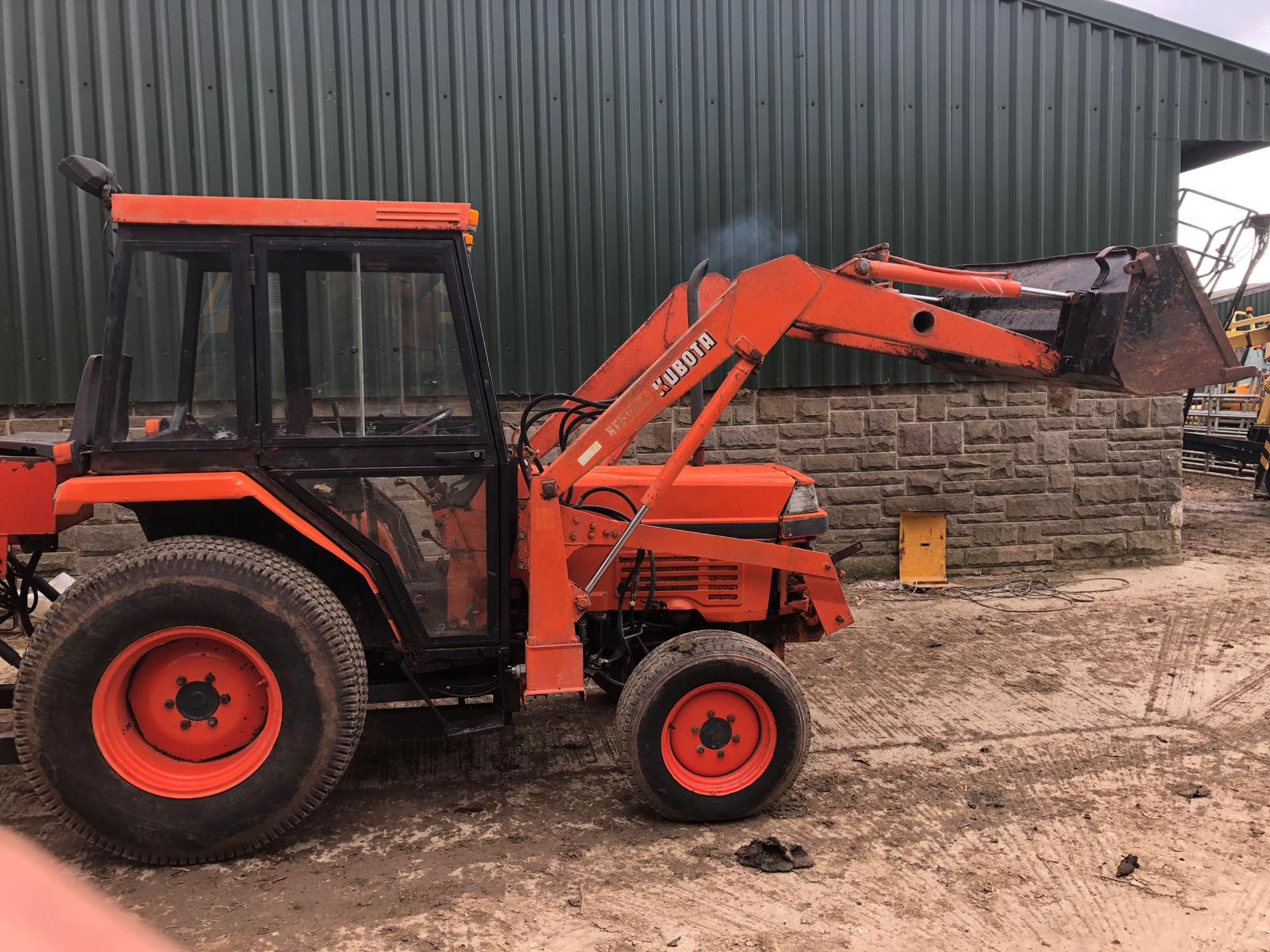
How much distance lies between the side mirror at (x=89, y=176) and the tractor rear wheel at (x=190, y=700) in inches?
50.6

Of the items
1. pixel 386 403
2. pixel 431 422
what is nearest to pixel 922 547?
pixel 431 422

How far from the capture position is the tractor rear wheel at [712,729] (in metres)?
3.68

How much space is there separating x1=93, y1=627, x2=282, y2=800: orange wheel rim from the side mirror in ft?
5.32

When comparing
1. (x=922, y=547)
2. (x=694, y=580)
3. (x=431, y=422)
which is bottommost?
(x=922, y=547)

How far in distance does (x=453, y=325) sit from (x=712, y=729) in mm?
1851

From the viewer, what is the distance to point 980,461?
313 inches

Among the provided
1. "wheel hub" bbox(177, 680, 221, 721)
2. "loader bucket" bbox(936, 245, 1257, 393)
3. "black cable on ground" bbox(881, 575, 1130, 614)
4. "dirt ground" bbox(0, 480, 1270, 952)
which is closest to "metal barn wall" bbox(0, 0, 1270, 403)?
"black cable on ground" bbox(881, 575, 1130, 614)

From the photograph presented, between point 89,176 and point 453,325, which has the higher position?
point 89,176

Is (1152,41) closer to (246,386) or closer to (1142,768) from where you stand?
(1142,768)

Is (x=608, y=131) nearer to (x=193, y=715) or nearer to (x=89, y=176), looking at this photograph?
(x=89, y=176)

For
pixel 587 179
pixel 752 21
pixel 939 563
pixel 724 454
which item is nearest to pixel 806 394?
pixel 724 454

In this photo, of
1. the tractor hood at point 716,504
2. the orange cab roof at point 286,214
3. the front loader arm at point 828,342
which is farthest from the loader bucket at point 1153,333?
the orange cab roof at point 286,214

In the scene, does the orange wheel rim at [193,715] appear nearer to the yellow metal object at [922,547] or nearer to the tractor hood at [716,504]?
the tractor hood at [716,504]

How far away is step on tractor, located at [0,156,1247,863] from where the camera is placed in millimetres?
3336
